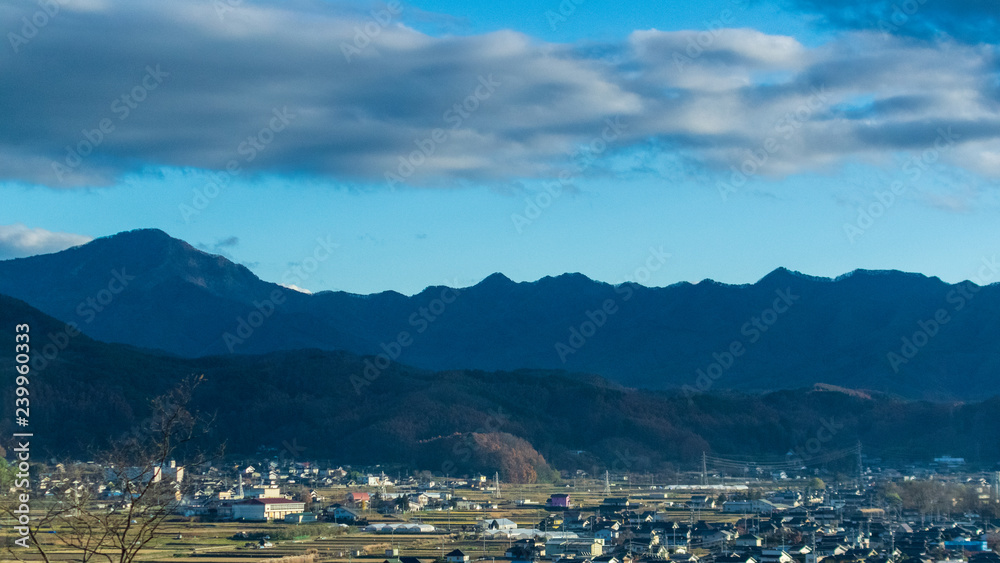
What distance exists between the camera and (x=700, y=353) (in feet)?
643

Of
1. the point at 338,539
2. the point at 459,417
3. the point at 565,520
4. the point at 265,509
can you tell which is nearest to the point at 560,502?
the point at 565,520

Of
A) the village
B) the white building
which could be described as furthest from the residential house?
the white building

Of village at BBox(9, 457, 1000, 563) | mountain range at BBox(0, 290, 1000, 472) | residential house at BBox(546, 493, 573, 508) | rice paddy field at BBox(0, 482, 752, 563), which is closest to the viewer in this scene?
rice paddy field at BBox(0, 482, 752, 563)

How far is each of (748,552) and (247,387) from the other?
75.6 metres

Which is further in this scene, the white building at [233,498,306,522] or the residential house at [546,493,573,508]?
the residential house at [546,493,573,508]

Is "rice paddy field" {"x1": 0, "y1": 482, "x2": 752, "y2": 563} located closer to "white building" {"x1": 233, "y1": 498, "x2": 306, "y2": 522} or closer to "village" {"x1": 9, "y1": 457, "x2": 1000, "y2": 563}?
"village" {"x1": 9, "y1": 457, "x2": 1000, "y2": 563}

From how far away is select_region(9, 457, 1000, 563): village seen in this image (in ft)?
114

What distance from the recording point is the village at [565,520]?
3481 centimetres

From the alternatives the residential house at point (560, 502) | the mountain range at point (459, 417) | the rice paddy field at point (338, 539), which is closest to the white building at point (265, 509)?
the rice paddy field at point (338, 539)

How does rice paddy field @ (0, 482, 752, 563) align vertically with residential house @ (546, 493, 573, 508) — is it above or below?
below

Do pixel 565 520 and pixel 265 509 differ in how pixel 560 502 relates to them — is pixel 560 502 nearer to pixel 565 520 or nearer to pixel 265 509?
pixel 565 520

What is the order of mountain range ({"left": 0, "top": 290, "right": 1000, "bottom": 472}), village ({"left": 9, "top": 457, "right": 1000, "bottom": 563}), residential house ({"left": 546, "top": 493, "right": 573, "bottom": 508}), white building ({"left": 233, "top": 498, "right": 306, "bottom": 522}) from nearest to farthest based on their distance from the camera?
village ({"left": 9, "top": 457, "right": 1000, "bottom": 563}), white building ({"left": 233, "top": 498, "right": 306, "bottom": 522}), residential house ({"left": 546, "top": 493, "right": 573, "bottom": 508}), mountain range ({"left": 0, "top": 290, "right": 1000, "bottom": 472})

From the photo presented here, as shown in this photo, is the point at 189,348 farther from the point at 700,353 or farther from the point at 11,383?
the point at 11,383

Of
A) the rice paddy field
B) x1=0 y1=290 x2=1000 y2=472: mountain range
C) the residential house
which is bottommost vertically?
the rice paddy field
